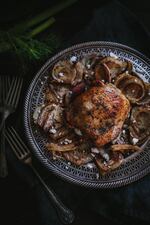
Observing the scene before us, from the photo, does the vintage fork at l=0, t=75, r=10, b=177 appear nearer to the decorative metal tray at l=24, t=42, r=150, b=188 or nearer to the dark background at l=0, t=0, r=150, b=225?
the dark background at l=0, t=0, r=150, b=225

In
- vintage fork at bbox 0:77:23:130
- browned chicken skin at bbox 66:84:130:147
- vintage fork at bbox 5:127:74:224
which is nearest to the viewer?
browned chicken skin at bbox 66:84:130:147

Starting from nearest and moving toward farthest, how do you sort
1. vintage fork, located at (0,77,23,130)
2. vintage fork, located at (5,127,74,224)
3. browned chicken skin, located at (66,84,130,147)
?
browned chicken skin, located at (66,84,130,147), vintage fork, located at (5,127,74,224), vintage fork, located at (0,77,23,130)

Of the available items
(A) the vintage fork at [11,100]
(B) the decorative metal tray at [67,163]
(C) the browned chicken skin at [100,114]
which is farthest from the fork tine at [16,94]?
(C) the browned chicken skin at [100,114]

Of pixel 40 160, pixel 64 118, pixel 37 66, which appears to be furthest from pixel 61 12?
pixel 40 160

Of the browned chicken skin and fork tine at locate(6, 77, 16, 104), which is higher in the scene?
fork tine at locate(6, 77, 16, 104)

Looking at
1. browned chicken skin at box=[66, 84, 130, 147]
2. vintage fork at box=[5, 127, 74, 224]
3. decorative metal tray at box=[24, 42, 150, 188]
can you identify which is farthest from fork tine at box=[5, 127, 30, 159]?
browned chicken skin at box=[66, 84, 130, 147]

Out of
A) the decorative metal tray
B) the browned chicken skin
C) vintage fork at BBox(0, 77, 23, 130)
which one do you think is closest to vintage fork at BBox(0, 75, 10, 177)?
vintage fork at BBox(0, 77, 23, 130)

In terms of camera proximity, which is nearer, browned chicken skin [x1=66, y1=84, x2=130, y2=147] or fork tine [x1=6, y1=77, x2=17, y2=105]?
browned chicken skin [x1=66, y1=84, x2=130, y2=147]
